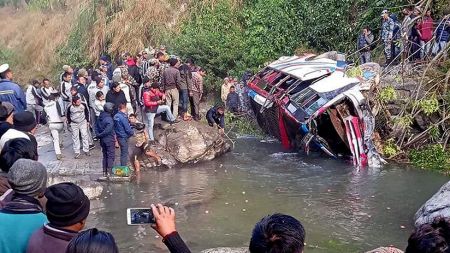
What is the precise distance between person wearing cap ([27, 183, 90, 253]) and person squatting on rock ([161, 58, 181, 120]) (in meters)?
9.74

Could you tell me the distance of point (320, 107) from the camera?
1162 cm

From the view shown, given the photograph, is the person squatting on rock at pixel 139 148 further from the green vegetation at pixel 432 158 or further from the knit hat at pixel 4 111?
the green vegetation at pixel 432 158

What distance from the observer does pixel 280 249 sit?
8.86 ft

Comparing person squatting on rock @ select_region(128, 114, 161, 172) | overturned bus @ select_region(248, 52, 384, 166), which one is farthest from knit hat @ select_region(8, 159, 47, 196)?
overturned bus @ select_region(248, 52, 384, 166)

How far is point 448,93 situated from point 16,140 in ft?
30.3

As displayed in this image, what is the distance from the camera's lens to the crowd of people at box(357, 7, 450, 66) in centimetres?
1275

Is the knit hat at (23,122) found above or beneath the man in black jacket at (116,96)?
above

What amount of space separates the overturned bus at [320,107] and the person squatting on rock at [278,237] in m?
8.85

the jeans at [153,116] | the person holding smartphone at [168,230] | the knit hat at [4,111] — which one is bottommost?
the jeans at [153,116]

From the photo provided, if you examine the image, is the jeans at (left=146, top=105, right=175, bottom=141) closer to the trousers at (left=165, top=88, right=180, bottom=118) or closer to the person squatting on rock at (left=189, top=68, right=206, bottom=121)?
the trousers at (left=165, top=88, right=180, bottom=118)

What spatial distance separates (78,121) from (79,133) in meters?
0.48

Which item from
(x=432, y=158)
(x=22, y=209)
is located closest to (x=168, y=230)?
(x=22, y=209)

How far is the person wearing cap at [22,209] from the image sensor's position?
3.58 metres

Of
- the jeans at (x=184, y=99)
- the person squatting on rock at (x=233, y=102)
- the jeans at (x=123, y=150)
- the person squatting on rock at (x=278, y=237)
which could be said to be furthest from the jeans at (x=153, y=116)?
the person squatting on rock at (x=278, y=237)
